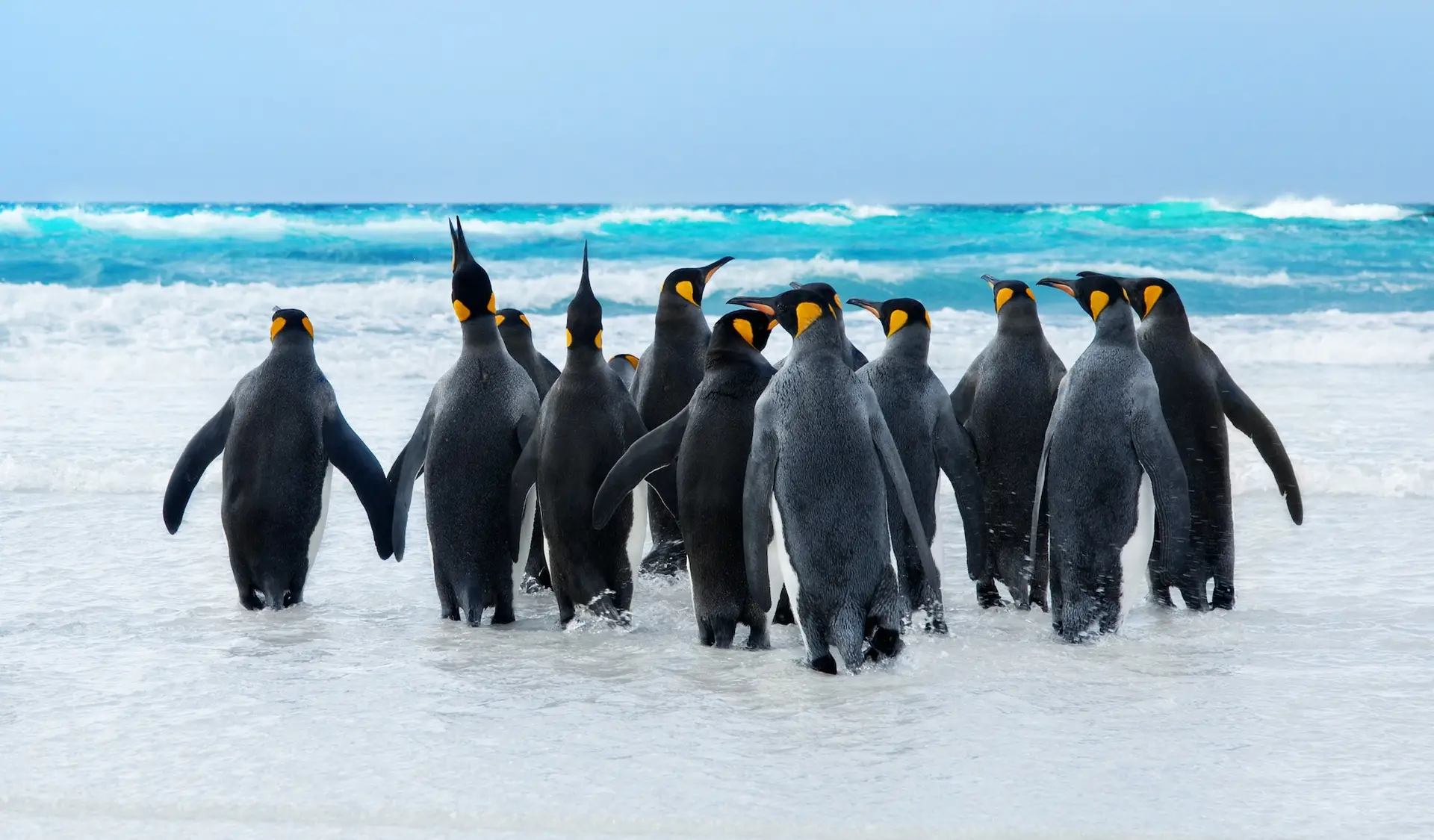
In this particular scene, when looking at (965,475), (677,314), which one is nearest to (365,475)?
(677,314)

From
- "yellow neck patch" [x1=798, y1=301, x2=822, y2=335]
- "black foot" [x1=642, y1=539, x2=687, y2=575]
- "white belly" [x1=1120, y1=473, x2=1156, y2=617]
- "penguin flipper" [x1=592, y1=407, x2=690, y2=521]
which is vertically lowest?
"black foot" [x1=642, y1=539, x2=687, y2=575]

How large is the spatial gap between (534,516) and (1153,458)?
1.86 meters

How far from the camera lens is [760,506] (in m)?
3.39

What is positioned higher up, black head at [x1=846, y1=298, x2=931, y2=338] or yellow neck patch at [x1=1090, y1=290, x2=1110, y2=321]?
yellow neck patch at [x1=1090, y1=290, x2=1110, y2=321]

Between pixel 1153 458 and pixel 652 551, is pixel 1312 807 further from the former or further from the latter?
pixel 652 551

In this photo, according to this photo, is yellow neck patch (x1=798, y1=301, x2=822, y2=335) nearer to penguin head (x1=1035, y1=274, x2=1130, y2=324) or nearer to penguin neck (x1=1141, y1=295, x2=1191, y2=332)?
penguin head (x1=1035, y1=274, x2=1130, y2=324)

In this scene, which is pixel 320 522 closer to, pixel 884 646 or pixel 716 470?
pixel 716 470

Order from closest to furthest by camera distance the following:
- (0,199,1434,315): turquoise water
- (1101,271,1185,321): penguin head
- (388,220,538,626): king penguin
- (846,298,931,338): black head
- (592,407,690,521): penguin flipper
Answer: (592,407,690,521): penguin flipper → (388,220,538,626): king penguin → (846,298,931,338): black head → (1101,271,1185,321): penguin head → (0,199,1434,315): turquoise water

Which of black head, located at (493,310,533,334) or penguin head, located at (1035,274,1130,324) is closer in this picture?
penguin head, located at (1035,274,1130,324)

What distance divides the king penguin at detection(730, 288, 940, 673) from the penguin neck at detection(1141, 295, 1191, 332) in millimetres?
1308

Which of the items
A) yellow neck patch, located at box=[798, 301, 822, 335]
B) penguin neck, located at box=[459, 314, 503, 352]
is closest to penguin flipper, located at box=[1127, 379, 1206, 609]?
yellow neck patch, located at box=[798, 301, 822, 335]

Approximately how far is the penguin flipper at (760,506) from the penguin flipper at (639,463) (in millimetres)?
285

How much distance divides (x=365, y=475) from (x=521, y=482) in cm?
58

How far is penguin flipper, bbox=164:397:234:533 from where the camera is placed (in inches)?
165
